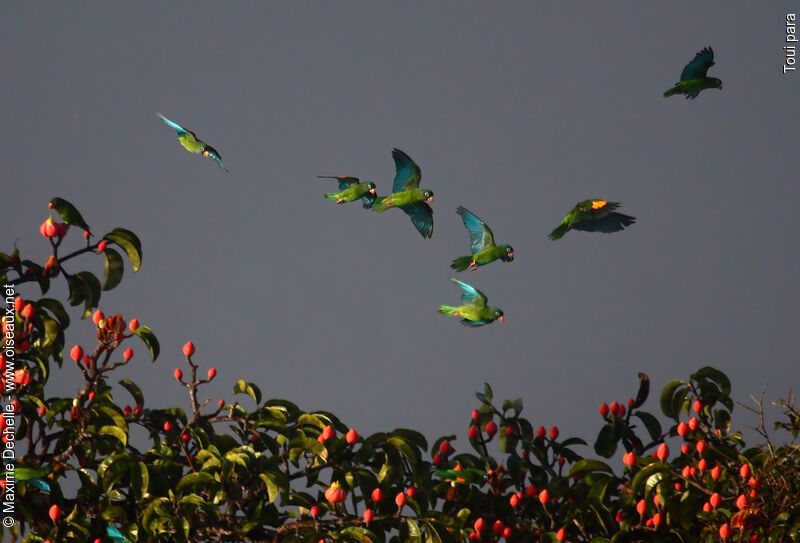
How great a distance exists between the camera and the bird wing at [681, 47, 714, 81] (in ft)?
13.8

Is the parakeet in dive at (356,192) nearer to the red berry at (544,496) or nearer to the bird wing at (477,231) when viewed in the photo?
the bird wing at (477,231)

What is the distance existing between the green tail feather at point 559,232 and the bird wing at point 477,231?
0.79 ft

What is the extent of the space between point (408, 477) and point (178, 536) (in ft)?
2.67

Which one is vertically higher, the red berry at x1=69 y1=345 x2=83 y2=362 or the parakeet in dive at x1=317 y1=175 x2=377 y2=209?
the parakeet in dive at x1=317 y1=175 x2=377 y2=209

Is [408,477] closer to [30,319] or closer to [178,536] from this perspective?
[178,536]

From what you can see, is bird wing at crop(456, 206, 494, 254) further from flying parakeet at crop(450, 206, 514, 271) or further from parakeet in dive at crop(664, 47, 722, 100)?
parakeet in dive at crop(664, 47, 722, 100)

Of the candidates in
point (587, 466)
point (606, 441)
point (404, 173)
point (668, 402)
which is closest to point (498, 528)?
point (587, 466)

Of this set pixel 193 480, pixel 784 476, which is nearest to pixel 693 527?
pixel 784 476

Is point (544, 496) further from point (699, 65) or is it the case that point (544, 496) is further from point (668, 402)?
point (699, 65)

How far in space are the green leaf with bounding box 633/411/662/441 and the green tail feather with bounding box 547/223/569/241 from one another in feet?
2.48

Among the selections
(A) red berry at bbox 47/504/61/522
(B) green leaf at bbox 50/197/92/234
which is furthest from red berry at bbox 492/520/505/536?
(B) green leaf at bbox 50/197/92/234

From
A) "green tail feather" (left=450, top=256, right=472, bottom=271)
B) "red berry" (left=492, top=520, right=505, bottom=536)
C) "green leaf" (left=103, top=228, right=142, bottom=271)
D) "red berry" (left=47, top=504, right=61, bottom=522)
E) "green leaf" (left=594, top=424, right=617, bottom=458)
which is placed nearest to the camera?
"red berry" (left=47, top=504, right=61, bottom=522)

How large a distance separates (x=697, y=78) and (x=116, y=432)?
270 cm

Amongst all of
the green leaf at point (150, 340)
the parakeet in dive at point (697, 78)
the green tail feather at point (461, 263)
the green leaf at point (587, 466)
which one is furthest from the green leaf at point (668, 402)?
the green leaf at point (150, 340)
